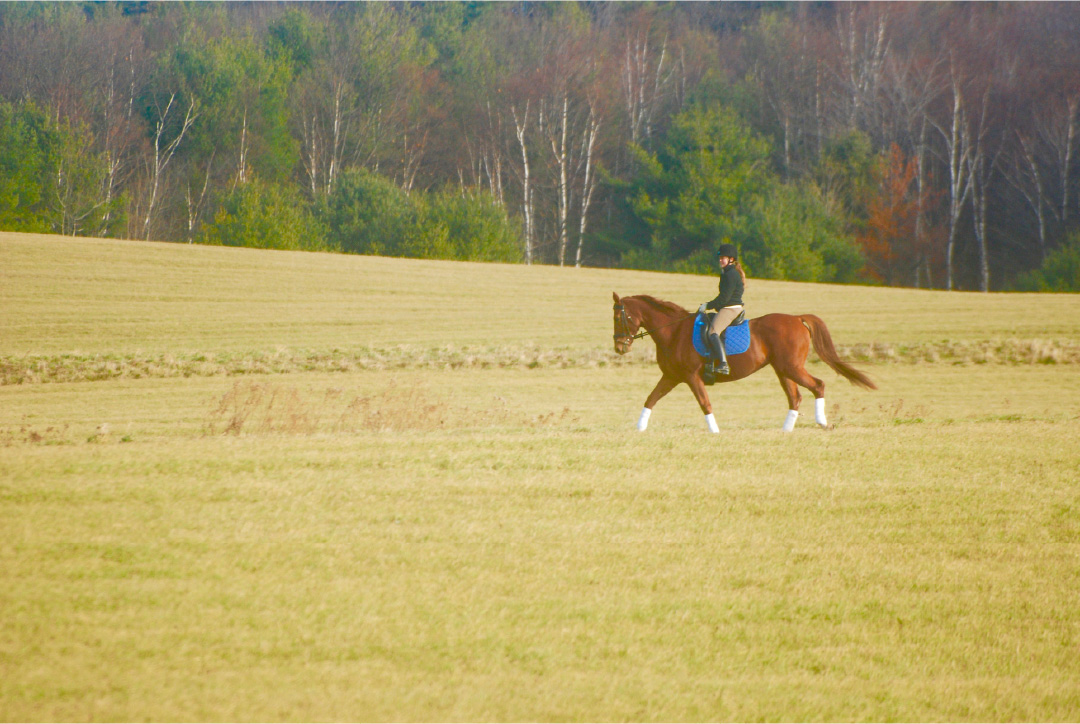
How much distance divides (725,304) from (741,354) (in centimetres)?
88

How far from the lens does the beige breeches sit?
1341cm

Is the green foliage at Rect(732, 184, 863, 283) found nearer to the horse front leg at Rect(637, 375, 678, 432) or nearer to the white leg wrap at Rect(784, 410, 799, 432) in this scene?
the horse front leg at Rect(637, 375, 678, 432)

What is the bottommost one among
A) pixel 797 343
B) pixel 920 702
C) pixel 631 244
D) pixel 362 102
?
pixel 920 702

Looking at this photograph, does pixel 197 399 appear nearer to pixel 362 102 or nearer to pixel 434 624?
pixel 434 624

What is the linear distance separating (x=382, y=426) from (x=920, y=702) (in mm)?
10304

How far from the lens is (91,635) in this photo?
18.8 ft

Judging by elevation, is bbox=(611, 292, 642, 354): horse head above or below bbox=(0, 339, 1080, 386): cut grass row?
above

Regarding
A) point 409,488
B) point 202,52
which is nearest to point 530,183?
point 202,52

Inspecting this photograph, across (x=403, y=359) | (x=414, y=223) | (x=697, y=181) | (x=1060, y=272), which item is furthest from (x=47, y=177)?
(x=1060, y=272)

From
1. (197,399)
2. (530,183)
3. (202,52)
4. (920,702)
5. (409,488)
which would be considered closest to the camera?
(920,702)

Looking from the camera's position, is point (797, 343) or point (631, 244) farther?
point (631, 244)

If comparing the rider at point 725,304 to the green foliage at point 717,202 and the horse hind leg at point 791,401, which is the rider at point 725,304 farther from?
the green foliage at point 717,202

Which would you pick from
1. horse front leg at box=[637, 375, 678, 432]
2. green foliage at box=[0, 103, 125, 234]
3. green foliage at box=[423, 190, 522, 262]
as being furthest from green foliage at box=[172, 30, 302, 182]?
horse front leg at box=[637, 375, 678, 432]

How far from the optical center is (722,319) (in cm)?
1345
